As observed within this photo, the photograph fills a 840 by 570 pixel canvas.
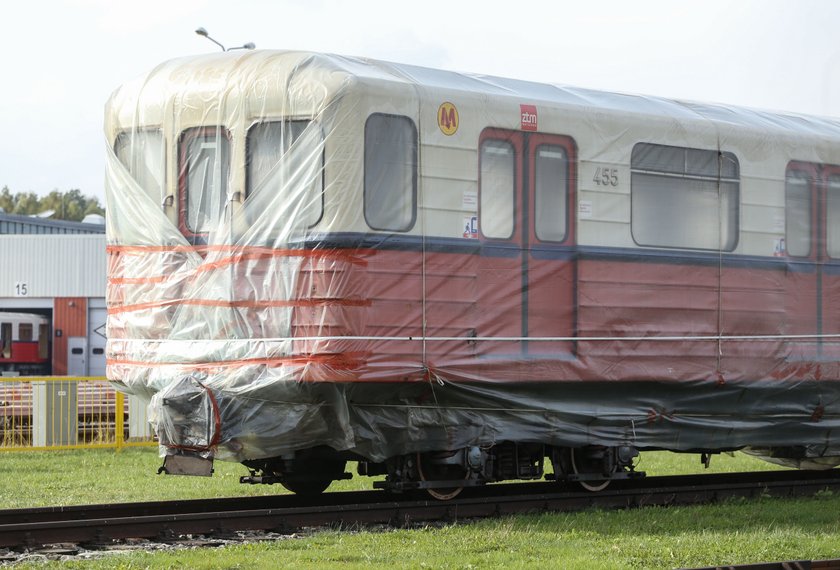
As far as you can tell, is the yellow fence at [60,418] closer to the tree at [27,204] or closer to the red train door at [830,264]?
the red train door at [830,264]

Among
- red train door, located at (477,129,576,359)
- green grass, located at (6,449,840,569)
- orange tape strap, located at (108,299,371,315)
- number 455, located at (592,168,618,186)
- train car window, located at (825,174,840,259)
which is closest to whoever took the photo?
green grass, located at (6,449,840,569)

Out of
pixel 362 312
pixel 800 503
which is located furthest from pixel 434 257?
pixel 800 503

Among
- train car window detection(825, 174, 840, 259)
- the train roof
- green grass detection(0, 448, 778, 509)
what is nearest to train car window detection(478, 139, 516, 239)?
the train roof

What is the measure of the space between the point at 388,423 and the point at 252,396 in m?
1.22

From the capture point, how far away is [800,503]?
12.7m

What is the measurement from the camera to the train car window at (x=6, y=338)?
1879 inches

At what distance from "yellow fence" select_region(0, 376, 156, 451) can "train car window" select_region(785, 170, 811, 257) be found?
9273mm

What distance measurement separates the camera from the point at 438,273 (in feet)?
36.9

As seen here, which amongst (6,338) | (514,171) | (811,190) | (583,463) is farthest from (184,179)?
(6,338)

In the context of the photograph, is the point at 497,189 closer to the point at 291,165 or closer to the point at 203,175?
the point at 291,165

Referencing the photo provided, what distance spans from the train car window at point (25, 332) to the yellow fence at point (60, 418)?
93.2ft

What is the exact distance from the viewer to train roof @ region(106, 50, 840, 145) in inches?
432

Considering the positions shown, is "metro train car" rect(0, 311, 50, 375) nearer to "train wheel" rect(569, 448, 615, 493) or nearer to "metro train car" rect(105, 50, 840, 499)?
"metro train car" rect(105, 50, 840, 499)

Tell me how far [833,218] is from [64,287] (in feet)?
134
